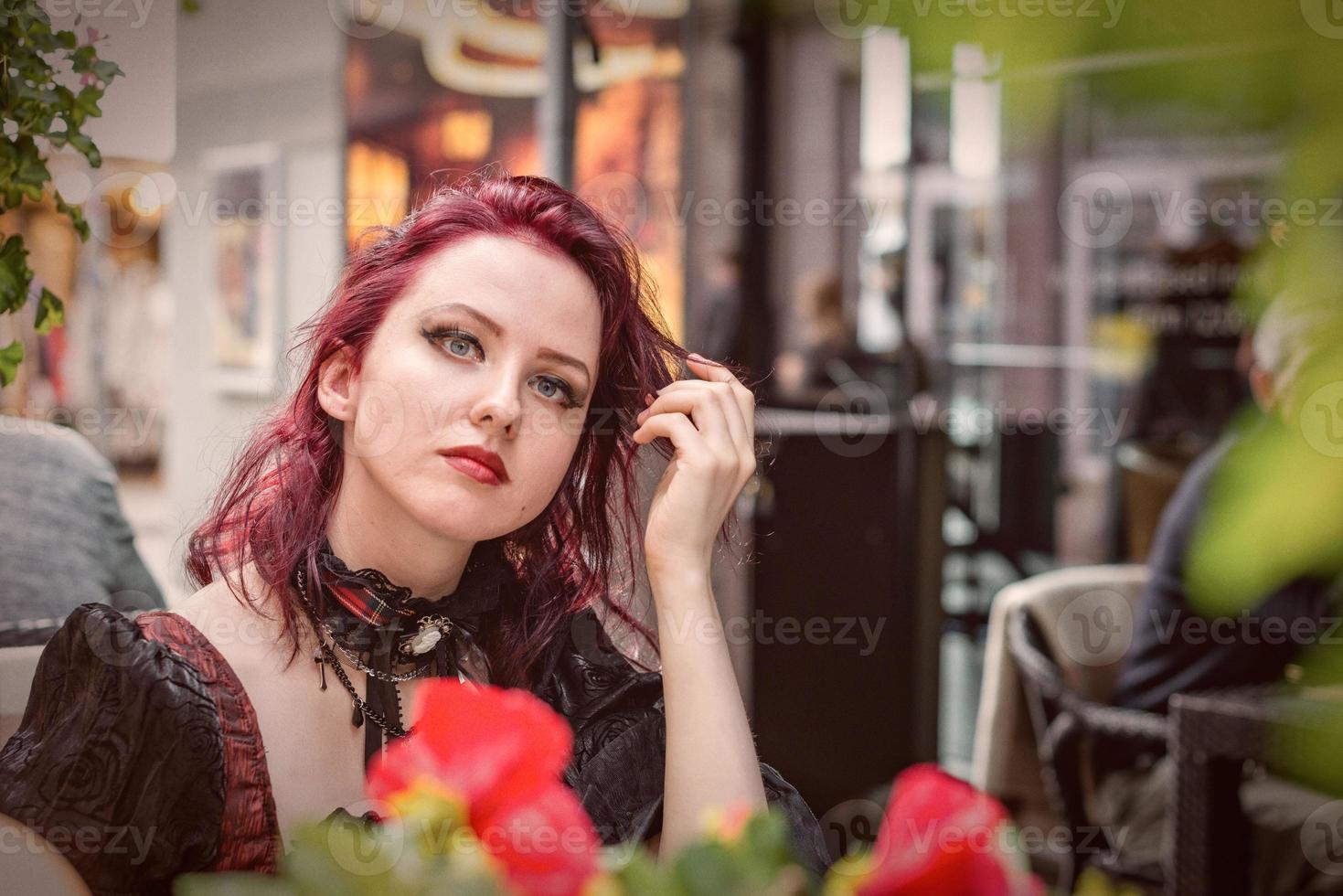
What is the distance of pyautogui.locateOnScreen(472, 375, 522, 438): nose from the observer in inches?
41.7

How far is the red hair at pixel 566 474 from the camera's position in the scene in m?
1.16

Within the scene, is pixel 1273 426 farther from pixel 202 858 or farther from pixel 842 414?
pixel 842 414

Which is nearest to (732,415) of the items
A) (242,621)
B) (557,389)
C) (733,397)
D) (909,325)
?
(733,397)

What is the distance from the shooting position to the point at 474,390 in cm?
108

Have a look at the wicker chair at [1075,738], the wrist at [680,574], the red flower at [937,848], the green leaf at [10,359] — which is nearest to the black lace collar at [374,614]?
the wrist at [680,574]

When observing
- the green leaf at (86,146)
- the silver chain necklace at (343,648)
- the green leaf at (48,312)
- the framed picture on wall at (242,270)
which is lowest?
the silver chain necklace at (343,648)

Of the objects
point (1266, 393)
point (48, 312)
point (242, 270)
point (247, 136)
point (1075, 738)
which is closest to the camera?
→ point (1266, 393)

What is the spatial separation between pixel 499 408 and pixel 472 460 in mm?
56

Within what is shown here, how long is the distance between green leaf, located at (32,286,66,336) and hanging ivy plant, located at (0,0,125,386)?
38 millimetres

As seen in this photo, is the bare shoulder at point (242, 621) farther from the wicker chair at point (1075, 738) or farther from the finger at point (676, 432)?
the wicker chair at point (1075, 738)

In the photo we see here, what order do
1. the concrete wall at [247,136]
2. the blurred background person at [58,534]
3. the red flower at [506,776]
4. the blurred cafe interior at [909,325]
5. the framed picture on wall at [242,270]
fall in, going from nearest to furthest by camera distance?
the blurred cafe interior at [909,325] < the red flower at [506,776] < the blurred background person at [58,534] < the concrete wall at [247,136] < the framed picture on wall at [242,270]

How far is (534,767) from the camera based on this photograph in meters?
0.41

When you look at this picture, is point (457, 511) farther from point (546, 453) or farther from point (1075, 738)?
point (1075, 738)

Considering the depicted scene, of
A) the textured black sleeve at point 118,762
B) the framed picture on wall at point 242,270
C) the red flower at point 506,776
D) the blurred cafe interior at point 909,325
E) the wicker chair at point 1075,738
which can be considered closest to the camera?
the blurred cafe interior at point 909,325
